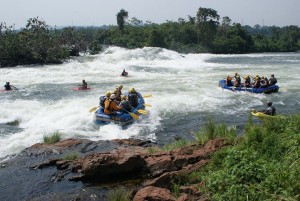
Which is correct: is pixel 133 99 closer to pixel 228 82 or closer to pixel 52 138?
pixel 52 138

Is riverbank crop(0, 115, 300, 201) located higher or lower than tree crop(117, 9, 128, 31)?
lower

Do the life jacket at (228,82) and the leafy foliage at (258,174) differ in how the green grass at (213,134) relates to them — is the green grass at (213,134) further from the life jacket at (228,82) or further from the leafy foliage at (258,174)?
the life jacket at (228,82)

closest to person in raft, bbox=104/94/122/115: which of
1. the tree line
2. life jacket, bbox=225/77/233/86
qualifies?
life jacket, bbox=225/77/233/86

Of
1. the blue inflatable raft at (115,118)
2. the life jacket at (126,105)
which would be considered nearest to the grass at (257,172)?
the blue inflatable raft at (115,118)

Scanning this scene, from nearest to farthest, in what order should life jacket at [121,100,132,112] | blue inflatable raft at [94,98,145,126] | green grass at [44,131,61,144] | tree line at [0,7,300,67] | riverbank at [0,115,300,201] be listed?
riverbank at [0,115,300,201], green grass at [44,131,61,144], blue inflatable raft at [94,98,145,126], life jacket at [121,100,132,112], tree line at [0,7,300,67]

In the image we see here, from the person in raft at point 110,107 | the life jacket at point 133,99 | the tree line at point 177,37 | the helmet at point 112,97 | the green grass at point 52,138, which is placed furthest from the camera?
the tree line at point 177,37

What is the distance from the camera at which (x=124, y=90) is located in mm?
20672

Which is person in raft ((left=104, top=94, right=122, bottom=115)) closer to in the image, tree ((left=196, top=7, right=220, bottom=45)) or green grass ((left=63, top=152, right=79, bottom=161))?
green grass ((left=63, top=152, right=79, bottom=161))

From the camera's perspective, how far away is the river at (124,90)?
41.1 ft

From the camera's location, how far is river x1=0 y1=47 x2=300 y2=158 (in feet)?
41.1

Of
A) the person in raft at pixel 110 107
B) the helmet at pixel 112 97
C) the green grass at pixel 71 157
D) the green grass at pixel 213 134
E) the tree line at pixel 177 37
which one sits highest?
the tree line at pixel 177 37

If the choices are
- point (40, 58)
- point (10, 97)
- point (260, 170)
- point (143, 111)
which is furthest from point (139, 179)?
point (40, 58)

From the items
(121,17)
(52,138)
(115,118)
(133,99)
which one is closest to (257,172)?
(52,138)

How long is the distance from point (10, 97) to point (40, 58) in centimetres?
1574
